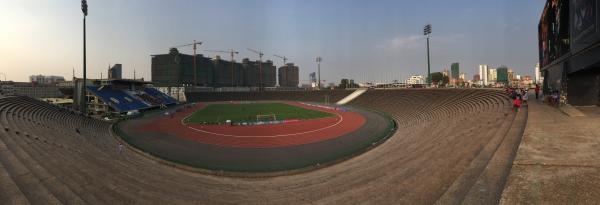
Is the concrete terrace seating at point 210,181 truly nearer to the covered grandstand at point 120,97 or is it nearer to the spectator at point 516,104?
the spectator at point 516,104

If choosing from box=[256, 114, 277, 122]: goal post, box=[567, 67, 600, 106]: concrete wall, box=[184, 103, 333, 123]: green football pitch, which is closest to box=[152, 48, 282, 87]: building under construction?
box=[184, 103, 333, 123]: green football pitch

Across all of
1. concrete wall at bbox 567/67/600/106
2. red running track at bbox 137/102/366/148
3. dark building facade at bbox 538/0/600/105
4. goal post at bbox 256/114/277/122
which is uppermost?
dark building facade at bbox 538/0/600/105

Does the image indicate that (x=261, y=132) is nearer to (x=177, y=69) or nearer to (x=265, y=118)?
(x=265, y=118)

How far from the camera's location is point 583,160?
7957 mm

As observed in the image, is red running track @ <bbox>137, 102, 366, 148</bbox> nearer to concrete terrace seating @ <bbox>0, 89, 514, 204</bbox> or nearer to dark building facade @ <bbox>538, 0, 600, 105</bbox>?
concrete terrace seating @ <bbox>0, 89, 514, 204</bbox>

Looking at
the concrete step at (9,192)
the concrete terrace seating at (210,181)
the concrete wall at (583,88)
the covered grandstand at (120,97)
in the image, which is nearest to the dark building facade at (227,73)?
the covered grandstand at (120,97)

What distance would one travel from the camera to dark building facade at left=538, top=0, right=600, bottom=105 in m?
14.4

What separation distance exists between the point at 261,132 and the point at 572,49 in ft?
89.3

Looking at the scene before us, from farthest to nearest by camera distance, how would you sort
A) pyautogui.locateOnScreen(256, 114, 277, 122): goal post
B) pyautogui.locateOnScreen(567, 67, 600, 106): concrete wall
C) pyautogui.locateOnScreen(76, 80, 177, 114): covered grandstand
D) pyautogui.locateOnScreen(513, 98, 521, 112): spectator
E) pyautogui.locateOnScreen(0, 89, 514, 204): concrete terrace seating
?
1. pyautogui.locateOnScreen(76, 80, 177, 114): covered grandstand
2. pyautogui.locateOnScreen(256, 114, 277, 122): goal post
3. pyautogui.locateOnScreen(567, 67, 600, 106): concrete wall
4. pyautogui.locateOnScreen(513, 98, 521, 112): spectator
5. pyautogui.locateOnScreen(0, 89, 514, 204): concrete terrace seating

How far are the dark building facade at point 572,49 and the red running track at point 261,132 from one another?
62.1 ft

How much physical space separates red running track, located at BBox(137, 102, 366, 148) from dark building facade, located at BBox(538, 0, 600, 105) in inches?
745

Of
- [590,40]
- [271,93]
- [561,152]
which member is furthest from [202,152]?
[271,93]

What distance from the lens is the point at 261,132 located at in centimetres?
3177

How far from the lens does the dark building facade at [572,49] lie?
569 inches
